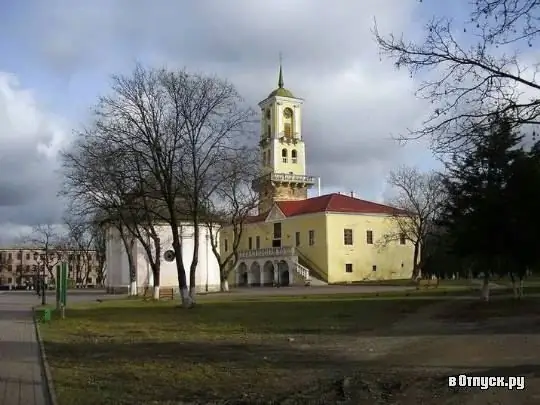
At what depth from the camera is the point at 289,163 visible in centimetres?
9388

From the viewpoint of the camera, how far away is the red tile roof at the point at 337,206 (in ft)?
261

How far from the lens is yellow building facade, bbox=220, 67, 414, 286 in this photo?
77812 mm

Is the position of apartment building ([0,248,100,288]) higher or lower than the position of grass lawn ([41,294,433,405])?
higher

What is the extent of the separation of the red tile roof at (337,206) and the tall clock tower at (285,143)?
22.4 feet

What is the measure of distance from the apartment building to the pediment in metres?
27.3

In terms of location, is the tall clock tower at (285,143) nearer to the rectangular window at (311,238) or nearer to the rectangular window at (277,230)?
the rectangular window at (277,230)

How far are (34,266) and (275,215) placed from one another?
5011 centimetres

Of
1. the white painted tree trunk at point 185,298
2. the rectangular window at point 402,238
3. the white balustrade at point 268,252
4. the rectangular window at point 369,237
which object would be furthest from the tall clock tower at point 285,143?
the white painted tree trunk at point 185,298

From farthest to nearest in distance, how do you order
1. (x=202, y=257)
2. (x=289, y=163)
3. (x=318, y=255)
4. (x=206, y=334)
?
(x=289, y=163)
(x=318, y=255)
(x=202, y=257)
(x=206, y=334)

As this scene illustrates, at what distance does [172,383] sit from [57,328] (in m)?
13.5

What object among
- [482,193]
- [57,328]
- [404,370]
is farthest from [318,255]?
[404,370]

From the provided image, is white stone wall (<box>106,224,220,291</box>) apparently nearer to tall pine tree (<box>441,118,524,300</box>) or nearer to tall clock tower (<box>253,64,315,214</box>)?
tall clock tower (<box>253,64,315,214</box>)

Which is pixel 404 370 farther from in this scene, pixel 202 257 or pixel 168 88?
pixel 202 257

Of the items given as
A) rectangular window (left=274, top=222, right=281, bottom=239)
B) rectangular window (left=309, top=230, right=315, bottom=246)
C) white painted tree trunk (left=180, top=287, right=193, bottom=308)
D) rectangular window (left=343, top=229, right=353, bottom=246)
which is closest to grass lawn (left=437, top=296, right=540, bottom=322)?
white painted tree trunk (left=180, top=287, right=193, bottom=308)
